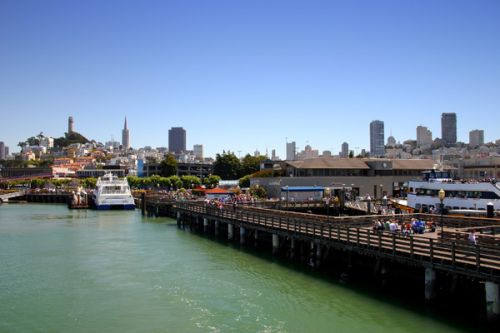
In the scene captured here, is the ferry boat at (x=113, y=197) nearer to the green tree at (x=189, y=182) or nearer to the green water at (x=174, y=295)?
the green tree at (x=189, y=182)

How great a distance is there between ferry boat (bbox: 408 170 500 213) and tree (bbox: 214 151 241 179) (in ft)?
280

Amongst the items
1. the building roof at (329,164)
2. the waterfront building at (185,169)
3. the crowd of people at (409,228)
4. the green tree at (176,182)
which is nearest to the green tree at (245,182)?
the green tree at (176,182)

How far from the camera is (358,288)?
2447 centimetres

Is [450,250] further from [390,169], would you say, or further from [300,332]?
[390,169]

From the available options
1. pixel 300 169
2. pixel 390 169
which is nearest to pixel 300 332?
pixel 300 169

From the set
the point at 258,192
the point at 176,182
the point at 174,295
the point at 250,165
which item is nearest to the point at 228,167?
the point at 250,165

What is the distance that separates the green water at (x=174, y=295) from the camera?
19.9 m

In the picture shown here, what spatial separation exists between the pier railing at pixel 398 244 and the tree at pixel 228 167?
308 feet

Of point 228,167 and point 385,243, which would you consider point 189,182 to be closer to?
point 228,167

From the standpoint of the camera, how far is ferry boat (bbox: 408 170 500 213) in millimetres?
40375

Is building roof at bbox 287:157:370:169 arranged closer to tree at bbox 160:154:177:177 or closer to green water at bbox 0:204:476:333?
green water at bbox 0:204:476:333

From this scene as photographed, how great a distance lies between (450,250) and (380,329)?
4.30 m

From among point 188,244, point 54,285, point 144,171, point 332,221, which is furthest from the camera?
point 144,171

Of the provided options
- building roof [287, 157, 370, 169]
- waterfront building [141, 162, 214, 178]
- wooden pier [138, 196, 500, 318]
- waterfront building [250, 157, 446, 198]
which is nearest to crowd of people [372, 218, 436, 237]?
wooden pier [138, 196, 500, 318]
